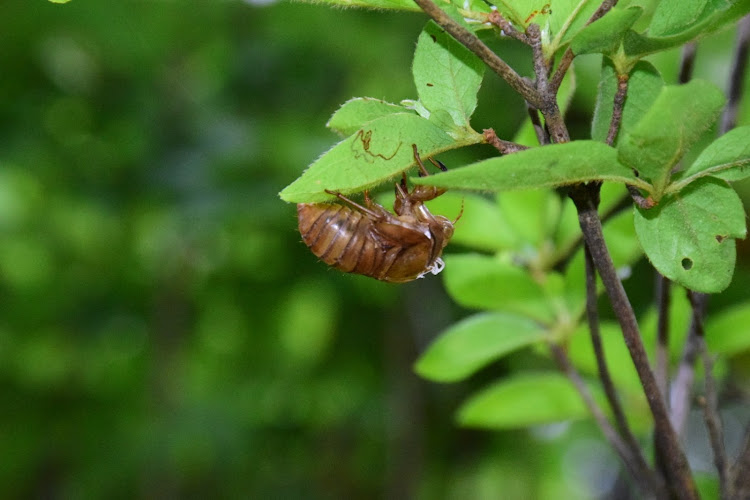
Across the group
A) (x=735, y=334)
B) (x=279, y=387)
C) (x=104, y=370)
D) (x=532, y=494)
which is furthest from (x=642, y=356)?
(x=532, y=494)

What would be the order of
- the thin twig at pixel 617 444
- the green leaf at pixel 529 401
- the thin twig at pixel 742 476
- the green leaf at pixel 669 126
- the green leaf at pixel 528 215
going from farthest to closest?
the green leaf at pixel 529 401, the green leaf at pixel 528 215, the thin twig at pixel 617 444, the thin twig at pixel 742 476, the green leaf at pixel 669 126

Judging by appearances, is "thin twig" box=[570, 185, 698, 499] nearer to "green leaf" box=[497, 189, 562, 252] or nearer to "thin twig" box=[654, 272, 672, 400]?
"thin twig" box=[654, 272, 672, 400]

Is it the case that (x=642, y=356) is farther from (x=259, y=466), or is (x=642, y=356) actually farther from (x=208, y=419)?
(x=259, y=466)

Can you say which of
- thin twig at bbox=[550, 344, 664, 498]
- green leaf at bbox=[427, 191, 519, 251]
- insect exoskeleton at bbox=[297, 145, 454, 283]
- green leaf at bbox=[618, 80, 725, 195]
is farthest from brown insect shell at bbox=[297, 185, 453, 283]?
green leaf at bbox=[618, 80, 725, 195]

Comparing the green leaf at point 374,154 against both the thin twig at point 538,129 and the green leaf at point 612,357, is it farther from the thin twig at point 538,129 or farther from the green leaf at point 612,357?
the green leaf at point 612,357

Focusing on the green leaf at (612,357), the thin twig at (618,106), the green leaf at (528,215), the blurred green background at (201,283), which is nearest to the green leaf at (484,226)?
the green leaf at (528,215)

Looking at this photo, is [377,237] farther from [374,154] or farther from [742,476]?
[742,476]

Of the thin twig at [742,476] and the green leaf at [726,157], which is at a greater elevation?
the green leaf at [726,157]
